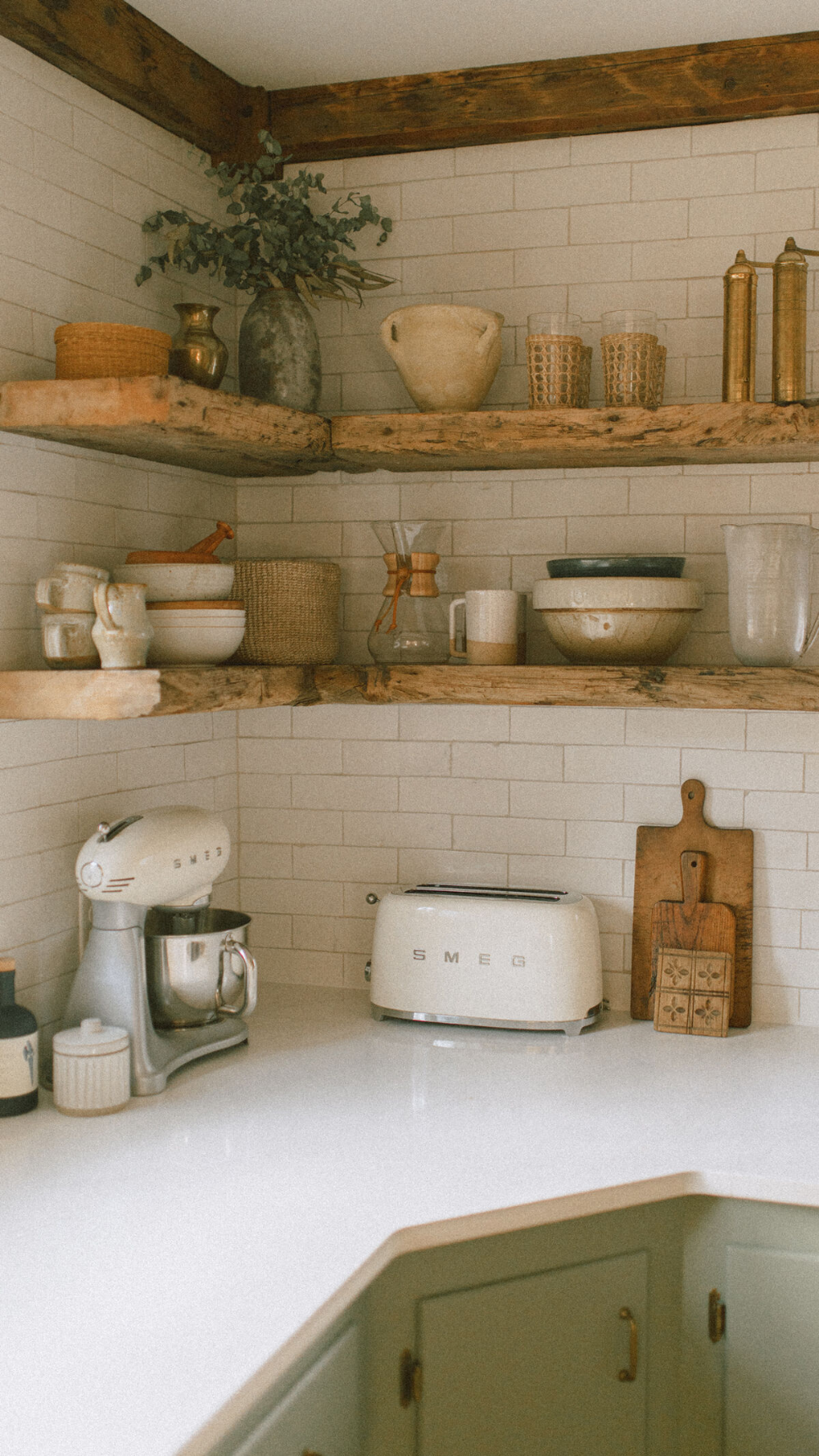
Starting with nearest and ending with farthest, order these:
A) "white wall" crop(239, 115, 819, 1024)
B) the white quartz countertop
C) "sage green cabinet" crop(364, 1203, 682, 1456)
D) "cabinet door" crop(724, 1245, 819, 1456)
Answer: the white quartz countertop < "sage green cabinet" crop(364, 1203, 682, 1456) < "cabinet door" crop(724, 1245, 819, 1456) < "white wall" crop(239, 115, 819, 1024)

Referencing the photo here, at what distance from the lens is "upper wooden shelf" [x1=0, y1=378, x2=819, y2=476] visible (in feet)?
5.52

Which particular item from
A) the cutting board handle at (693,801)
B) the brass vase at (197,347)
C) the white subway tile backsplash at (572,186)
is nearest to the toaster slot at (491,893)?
the cutting board handle at (693,801)

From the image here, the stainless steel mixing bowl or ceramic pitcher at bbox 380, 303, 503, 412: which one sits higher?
ceramic pitcher at bbox 380, 303, 503, 412

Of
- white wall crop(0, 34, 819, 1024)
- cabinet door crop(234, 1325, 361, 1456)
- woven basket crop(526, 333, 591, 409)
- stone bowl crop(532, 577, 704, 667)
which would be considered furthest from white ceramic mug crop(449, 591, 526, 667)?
cabinet door crop(234, 1325, 361, 1456)

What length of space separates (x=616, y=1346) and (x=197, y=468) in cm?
155

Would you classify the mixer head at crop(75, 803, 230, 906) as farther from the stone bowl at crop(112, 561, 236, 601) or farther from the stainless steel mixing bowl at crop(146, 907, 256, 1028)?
the stone bowl at crop(112, 561, 236, 601)

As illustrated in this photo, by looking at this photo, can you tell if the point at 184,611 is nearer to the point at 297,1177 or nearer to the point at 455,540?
the point at 455,540

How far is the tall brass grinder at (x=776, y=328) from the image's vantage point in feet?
6.31

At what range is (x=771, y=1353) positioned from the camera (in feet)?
5.32

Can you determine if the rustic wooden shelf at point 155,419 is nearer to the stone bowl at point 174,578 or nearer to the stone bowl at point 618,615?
the stone bowl at point 174,578

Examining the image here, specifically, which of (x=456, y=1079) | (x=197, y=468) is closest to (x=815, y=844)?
(x=456, y=1079)

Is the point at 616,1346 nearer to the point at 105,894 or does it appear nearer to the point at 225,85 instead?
the point at 105,894

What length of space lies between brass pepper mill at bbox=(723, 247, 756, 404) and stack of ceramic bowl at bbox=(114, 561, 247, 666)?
33.5 inches

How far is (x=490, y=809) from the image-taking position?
7.57 feet
